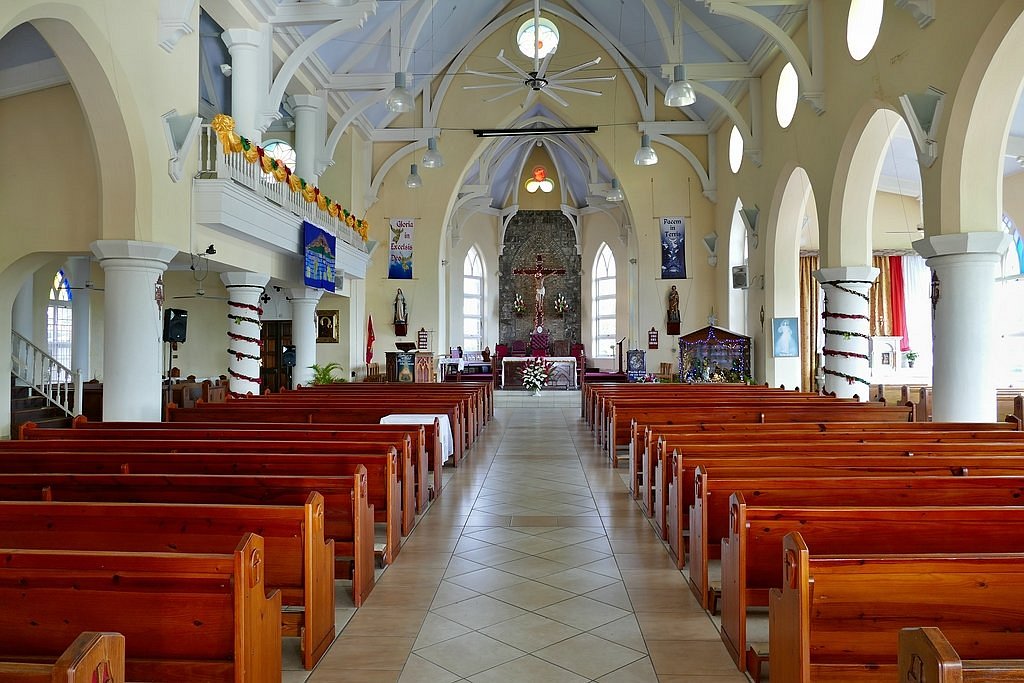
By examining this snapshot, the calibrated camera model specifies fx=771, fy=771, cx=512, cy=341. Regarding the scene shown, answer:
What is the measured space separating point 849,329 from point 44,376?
40.5 feet

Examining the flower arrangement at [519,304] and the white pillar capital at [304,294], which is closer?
the white pillar capital at [304,294]

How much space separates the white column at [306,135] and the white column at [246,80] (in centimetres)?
320

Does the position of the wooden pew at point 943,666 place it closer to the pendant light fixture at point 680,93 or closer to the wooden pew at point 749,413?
the wooden pew at point 749,413

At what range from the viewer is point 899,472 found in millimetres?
4414

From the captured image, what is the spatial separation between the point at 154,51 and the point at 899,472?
27.6 feet

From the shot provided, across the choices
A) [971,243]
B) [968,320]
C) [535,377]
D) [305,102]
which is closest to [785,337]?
[535,377]

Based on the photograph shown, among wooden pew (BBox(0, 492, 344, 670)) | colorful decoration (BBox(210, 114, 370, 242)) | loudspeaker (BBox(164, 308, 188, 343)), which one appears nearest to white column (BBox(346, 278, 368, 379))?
colorful decoration (BBox(210, 114, 370, 242))

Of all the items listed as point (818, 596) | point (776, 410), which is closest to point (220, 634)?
point (818, 596)

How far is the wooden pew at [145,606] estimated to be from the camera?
241 cm

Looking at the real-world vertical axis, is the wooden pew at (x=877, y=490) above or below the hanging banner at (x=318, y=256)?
below

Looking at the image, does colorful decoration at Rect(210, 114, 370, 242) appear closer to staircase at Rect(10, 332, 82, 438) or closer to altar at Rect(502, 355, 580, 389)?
staircase at Rect(10, 332, 82, 438)

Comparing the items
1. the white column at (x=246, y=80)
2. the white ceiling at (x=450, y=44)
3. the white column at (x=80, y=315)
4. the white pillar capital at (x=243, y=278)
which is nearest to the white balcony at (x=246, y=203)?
the white pillar capital at (x=243, y=278)

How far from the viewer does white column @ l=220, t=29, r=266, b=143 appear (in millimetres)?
11172

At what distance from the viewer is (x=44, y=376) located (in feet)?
40.3
